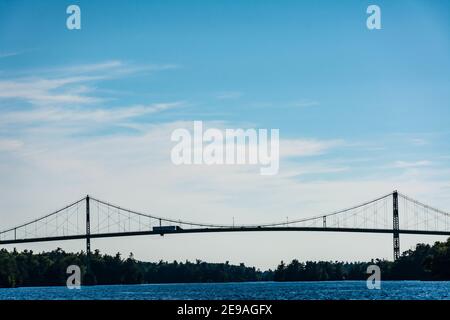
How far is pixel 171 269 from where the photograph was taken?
193 metres

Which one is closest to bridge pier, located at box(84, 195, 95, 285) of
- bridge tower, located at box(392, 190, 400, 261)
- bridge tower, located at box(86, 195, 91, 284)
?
bridge tower, located at box(86, 195, 91, 284)

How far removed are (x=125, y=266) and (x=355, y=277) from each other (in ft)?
146

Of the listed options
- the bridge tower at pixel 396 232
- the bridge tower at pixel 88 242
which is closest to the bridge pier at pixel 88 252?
the bridge tower at pixel 88 242

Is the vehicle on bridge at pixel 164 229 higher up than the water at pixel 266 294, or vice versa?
the vehicle on bridge at pixel 164 229

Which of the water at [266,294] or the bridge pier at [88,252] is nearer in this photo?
the water at [266,294]

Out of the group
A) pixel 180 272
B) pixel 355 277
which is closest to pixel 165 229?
pixel 355 277

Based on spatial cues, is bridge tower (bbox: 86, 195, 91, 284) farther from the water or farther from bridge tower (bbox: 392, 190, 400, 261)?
bridge tower (bbox: 392, 190, 400, 261)

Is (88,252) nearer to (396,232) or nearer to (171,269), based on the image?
(396,232)

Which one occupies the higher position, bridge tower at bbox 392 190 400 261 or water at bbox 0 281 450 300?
bridge tower at bbox 392 190 400 261

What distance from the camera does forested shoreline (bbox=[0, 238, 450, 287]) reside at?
417 feet

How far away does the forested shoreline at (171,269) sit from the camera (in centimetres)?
12712

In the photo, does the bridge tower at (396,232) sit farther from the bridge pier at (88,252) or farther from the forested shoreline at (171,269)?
the bridge pier at (88,252)
